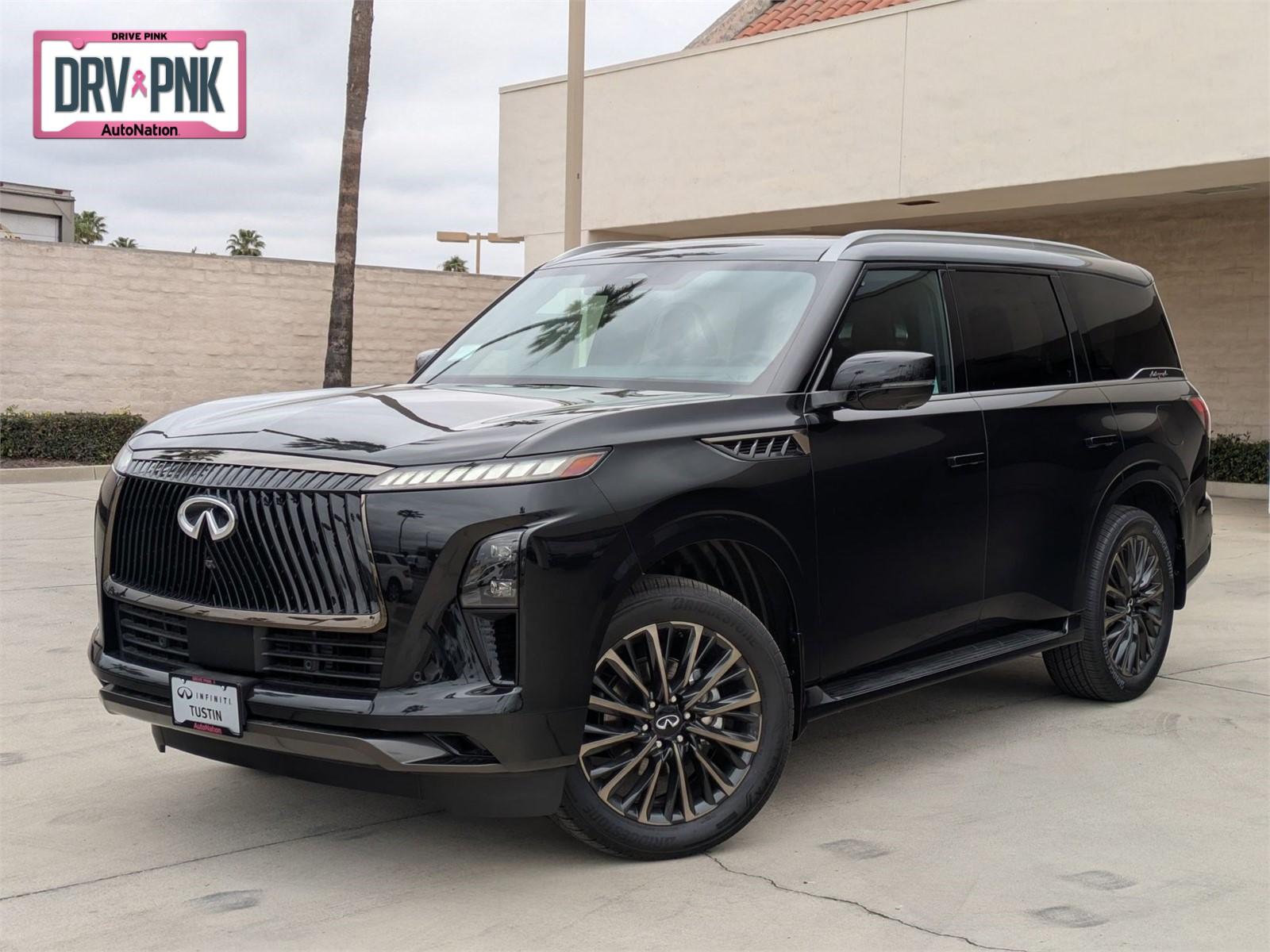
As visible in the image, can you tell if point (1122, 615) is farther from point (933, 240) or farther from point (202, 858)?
point (202, 858)

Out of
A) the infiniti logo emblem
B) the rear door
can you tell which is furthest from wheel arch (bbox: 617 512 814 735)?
the infiniti logo emblem

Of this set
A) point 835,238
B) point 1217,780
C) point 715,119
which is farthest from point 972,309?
point 715,119

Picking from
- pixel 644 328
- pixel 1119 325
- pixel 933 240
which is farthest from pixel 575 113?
pixel 644 328

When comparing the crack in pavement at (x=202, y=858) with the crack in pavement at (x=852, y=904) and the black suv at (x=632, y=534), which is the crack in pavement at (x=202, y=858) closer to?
the black suv at (x=632, y=534)

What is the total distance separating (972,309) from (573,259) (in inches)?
68.9

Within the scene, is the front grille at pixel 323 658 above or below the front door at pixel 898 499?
below

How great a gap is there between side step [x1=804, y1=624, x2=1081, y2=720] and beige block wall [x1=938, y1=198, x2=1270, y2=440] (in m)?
12.9

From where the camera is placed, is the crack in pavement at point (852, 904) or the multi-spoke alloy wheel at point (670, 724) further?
the multi-spoke alloy wheel at point (670, 724)

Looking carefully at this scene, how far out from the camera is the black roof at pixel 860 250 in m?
5.46

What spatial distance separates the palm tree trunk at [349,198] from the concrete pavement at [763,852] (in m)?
14.3

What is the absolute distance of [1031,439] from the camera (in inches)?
233

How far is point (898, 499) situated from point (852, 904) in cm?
162

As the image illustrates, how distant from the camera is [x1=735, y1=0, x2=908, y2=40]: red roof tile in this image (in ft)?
62.0

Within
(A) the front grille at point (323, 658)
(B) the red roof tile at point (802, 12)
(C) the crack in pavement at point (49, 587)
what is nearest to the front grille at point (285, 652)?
(A) the front grille at point (323, 658)
